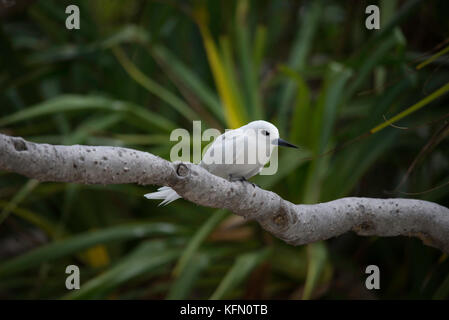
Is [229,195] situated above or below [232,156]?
below

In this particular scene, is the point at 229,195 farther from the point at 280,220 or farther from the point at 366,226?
the point at 366,226

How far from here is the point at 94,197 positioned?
2.37 metres

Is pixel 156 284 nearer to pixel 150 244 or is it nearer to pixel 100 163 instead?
pixel 150 244

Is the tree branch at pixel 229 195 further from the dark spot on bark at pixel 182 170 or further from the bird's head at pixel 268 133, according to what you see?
the bird's head at pixel 268 133

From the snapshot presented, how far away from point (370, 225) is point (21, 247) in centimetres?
213

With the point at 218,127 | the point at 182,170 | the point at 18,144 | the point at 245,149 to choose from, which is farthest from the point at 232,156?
the point at 218,127

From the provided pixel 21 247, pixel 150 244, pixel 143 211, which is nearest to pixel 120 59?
pixel 143 211

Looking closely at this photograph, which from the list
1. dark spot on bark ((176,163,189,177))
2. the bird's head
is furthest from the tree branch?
the bird's head

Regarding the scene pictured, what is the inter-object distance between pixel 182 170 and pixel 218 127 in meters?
1.41

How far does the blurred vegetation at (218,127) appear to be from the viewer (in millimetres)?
1793

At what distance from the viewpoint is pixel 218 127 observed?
227 cm

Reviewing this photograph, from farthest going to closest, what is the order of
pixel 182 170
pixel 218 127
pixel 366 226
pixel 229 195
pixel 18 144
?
pixel 218 127
pixel 366 226
pixel 229 195
pixel 182 170
pixel 18 144

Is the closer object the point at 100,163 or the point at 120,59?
the point at 100,163
